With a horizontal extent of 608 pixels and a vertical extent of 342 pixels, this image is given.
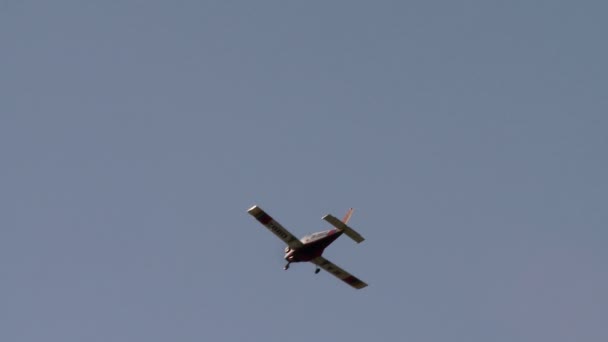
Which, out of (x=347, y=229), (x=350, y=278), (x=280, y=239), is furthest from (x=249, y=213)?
(x=350, y=278)

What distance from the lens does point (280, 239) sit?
207ft

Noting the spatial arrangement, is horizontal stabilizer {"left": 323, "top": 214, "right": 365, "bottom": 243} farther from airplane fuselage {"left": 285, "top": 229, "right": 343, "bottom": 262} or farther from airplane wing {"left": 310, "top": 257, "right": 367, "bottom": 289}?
airplane wing {"left": 310, "top": 257, "right": 367, "bottom": 289}

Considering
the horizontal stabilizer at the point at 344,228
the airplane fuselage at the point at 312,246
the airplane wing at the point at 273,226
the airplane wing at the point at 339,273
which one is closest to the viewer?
the horizontal stabilizer at the point at 344,228

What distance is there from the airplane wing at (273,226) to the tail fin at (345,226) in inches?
153

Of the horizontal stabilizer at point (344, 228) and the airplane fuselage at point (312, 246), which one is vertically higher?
the horizontal stabilizer at point (344, 228)

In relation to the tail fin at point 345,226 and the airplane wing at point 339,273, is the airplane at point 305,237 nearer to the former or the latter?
the tail fin at point 345,226

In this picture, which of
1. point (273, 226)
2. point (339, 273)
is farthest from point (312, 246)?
point (339, 273)

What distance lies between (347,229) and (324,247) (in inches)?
109

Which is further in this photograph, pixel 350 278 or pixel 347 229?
pixel 350 278

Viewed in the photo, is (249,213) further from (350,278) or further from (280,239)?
(350,278)

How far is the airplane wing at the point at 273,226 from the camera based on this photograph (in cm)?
6228

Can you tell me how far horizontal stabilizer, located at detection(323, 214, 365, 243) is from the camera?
59.6 meters

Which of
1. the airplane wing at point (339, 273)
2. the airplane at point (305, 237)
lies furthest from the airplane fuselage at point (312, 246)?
the airplane wing at point (339, 273)

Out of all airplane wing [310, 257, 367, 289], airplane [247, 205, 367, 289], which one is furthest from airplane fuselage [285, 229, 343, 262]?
airplane wing [310, 257, 367, 289]
